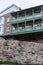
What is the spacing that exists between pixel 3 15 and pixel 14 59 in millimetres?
37541

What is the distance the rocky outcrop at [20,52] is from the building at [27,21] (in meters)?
15.0

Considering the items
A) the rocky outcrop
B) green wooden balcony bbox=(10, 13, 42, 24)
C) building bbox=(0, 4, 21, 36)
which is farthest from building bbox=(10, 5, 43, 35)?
the rocky outcrop

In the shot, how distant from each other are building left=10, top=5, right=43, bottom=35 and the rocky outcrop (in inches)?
589

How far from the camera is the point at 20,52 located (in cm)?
2345

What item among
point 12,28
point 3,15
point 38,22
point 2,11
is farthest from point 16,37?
point 2,11

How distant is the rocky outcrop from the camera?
2203 centimetres

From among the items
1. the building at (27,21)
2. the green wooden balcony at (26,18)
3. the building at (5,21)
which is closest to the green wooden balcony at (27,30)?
the building at (27,21)

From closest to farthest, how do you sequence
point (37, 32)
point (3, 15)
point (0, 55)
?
point (0, 55), point (37, 32), point (3, 15)

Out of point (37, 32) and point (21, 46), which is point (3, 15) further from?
point (21, 46)

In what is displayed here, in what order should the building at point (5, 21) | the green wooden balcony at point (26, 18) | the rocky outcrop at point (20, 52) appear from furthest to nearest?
1. the building at point (5, 21)
2. the green wooden balcony at point (26, 18)
3. the rocky outcrop at point (20, 52)

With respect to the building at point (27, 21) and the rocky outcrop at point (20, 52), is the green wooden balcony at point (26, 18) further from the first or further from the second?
the rocky outcrop at point (20, 52)

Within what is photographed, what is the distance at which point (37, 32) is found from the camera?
134 feet

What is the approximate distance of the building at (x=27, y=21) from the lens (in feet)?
137

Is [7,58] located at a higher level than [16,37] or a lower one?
lower
